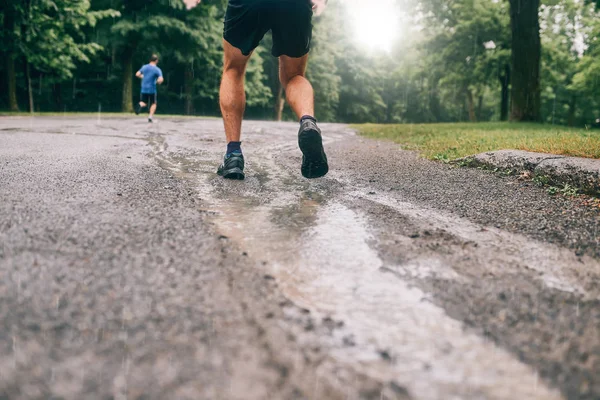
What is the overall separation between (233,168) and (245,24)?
946 mm

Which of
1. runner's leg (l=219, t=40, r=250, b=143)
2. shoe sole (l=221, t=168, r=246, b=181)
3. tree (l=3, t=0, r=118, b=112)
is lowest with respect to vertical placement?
shoe sole (l=221, t=168, r=246, b=181)

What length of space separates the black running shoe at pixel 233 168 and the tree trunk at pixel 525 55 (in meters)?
11.7

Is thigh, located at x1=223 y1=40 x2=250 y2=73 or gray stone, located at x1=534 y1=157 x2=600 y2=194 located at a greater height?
thigh, located at x1=223 y1=40 x2=250 y2=73

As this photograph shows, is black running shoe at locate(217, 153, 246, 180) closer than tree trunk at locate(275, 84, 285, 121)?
Yes

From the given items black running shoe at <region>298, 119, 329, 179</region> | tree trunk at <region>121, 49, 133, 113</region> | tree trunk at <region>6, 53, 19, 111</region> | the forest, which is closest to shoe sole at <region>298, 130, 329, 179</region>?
black running shoe at <region>298, 119, 329, 179</region>

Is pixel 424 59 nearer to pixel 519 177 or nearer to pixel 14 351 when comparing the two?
pixel 519 177

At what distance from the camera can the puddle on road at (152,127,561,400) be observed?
0.94 metres

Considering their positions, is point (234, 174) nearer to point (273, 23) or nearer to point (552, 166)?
point (273, 23)

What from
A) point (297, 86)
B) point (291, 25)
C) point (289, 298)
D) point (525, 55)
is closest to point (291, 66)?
point (297, 86)

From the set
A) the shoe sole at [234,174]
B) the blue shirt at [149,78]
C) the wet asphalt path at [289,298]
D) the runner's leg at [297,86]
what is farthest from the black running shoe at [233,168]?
the blue shirt at [149,78]

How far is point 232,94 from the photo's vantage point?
3402mm

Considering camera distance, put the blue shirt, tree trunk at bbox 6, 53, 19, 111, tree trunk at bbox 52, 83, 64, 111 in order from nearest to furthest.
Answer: the blue shirt → tree trunk at bbox 6, 53, 19, 111 → tree trunk at bbox 52, 83, 64, 111

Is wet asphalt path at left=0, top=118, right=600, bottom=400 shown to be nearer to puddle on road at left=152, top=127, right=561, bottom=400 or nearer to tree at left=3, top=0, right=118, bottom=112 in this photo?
puddle on road at left=152, top=127, right=561, bottom=400

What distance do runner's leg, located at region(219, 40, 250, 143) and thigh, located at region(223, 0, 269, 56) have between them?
10 centimetres
